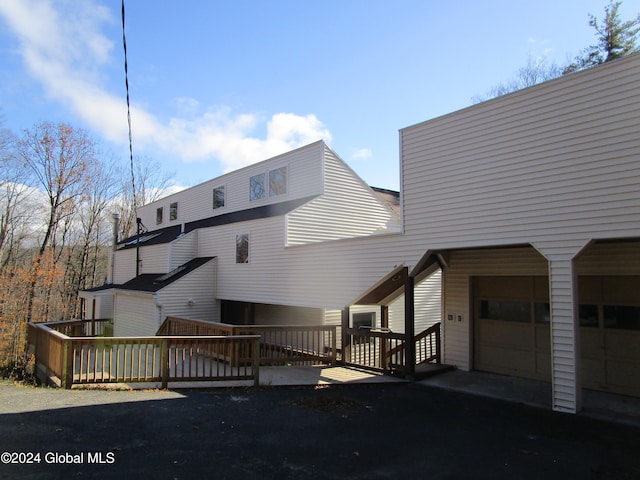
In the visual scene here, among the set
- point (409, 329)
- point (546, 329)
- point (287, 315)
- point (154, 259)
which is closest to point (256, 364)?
point (409, 329)

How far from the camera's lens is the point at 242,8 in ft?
27.7

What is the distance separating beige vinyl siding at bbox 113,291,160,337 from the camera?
51.0 ft

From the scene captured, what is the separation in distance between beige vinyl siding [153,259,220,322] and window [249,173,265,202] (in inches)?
129

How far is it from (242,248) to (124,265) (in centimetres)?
1027

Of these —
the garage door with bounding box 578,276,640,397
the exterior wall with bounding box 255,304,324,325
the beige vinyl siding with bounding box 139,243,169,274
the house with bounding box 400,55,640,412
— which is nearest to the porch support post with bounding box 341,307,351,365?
the exterior wall with bounding box 255,304,324,325

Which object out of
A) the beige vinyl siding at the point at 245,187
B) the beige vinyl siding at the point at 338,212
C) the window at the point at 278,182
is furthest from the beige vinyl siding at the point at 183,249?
the beige vinyl siding at the point at 338,212

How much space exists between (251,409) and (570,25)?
15.6 metres

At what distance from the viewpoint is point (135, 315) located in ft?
55.7

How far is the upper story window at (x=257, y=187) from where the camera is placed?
17.4m

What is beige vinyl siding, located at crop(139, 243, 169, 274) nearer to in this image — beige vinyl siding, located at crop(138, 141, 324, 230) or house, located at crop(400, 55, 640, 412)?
beige vinyl siding, located at crop(138, 141, 324, 230)

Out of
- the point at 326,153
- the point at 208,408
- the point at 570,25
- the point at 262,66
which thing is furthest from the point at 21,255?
the point at 570,25

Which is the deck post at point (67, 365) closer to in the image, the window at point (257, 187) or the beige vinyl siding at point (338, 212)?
the beige vinyl siding at point (338, 212)

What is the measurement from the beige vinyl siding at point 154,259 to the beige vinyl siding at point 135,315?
1639 millimetres

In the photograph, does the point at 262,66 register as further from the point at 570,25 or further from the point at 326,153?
the point at 570,25
